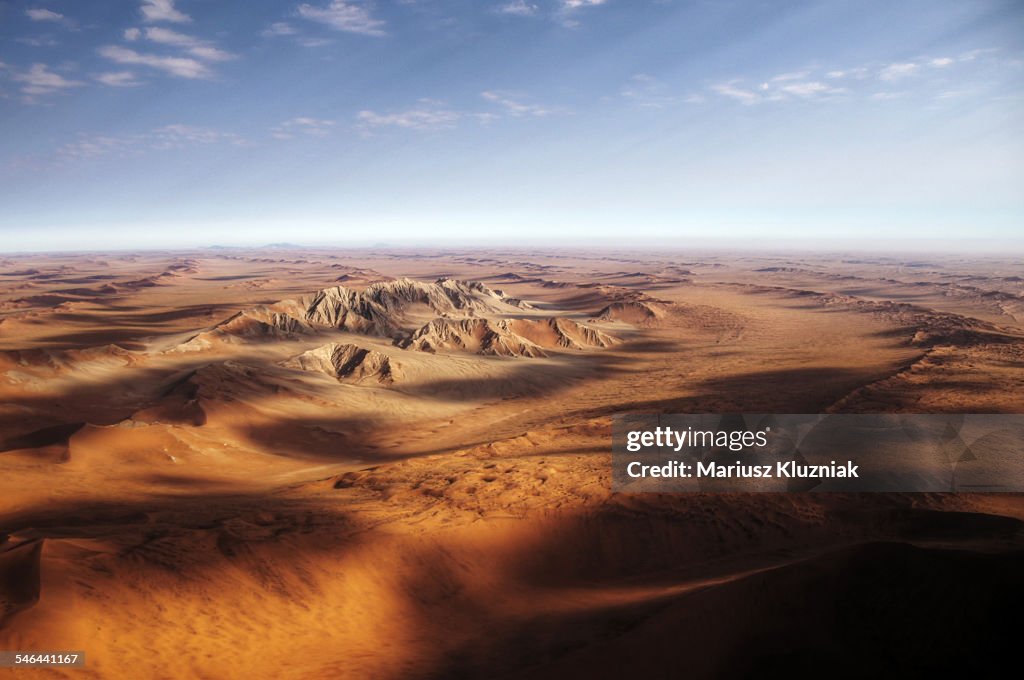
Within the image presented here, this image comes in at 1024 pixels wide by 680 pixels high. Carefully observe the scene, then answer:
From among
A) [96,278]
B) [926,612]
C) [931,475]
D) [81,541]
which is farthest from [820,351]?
[96,278]

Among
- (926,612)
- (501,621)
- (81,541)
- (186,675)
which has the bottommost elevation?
(501,621)

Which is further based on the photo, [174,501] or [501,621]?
[174,501]

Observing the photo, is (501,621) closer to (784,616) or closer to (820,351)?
(784,616)

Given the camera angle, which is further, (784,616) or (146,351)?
(146,351)

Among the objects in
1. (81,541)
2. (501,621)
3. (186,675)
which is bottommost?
(501,621)

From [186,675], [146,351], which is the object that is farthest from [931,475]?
[146,351]

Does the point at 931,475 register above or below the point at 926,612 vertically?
below

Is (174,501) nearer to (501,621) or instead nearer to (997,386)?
(501,621)

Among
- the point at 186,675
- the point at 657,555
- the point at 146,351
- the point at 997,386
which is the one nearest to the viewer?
the point at 186,675

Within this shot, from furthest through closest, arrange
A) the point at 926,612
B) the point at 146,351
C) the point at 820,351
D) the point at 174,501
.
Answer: the point at 820,351, the point at 146,351, the point at 174,501, the point at 926,612
